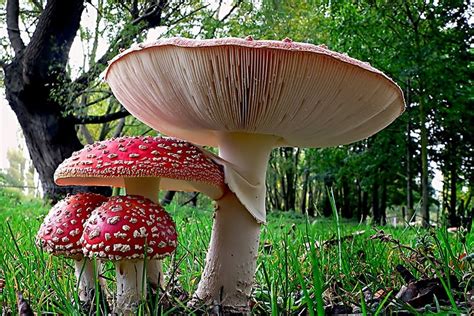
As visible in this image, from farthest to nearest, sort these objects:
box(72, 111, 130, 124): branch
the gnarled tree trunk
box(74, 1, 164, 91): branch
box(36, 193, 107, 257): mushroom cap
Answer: box(72, 111, 130, 124): branch, box(74, 1, 164, 91): branch, the gnarled tree trunk, box(36, 193, 107, 257): mushroom cap

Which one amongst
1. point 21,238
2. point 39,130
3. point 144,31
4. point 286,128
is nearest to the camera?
point 286,128

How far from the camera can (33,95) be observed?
9.00 m

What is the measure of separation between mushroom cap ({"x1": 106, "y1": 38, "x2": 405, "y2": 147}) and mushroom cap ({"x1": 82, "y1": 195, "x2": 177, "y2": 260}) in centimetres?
42

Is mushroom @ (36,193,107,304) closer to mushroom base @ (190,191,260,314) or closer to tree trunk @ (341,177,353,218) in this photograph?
mushroom base @ (190,191,260,314)

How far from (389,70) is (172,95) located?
872cm

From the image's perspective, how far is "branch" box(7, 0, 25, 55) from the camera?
374 inches

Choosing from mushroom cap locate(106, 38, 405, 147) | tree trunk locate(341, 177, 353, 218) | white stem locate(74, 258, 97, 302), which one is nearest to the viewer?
mushroom cap locate(106, 38, 405, 147)

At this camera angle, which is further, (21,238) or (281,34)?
(281,34)

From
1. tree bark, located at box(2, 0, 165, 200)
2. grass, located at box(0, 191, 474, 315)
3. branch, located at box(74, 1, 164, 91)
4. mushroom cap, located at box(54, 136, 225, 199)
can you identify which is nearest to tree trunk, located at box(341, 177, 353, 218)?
branch, located at box(74, 1, 164, 91)

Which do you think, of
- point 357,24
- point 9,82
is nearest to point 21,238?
point 9,82

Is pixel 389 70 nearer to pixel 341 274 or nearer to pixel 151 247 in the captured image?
pixel 341 274

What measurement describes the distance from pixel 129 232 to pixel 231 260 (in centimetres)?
54

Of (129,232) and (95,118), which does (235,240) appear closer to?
(129,232)

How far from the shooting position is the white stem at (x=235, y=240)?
1807mm
